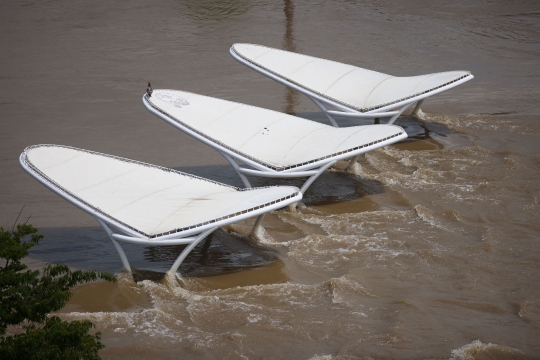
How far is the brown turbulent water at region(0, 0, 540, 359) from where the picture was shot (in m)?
7.91

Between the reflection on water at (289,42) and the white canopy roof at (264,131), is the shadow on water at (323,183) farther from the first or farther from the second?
the reflection on water at (289,42)

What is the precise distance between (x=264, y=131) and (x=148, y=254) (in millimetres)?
3193

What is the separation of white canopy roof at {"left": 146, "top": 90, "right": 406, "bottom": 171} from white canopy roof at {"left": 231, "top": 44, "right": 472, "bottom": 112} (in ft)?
5.43

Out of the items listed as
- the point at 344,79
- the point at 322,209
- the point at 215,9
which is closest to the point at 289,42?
the point at 215,9

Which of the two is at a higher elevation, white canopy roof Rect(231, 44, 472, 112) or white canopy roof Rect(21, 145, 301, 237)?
white canopy roof Rect(231, 44, 472, 112)

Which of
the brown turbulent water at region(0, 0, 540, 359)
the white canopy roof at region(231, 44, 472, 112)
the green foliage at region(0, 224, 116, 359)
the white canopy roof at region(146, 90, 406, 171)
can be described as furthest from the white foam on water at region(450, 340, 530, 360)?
the white canopy roof at region(231, 44, 472, 112)

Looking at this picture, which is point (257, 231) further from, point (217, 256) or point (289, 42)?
point (289, 42)

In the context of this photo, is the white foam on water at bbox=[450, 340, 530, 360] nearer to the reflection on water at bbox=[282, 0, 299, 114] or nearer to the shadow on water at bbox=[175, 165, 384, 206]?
the shadow on water at bbox=[175, 165, 384, 206]

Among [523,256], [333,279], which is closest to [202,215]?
[333,279]

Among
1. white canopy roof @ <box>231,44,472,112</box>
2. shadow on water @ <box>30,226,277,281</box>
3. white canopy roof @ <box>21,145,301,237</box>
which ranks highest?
white canopy roof @ <box>231,44,472,112</box>

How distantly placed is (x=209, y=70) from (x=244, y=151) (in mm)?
7763

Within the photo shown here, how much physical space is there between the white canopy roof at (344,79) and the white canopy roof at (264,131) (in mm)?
1656

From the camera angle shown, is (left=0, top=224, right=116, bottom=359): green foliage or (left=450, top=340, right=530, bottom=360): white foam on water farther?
(left=450, top=340, right=530, bottom=360): white foam on water

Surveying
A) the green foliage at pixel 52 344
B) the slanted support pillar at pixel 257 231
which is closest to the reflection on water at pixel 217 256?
the slanted support pillar at pixel 257 231
